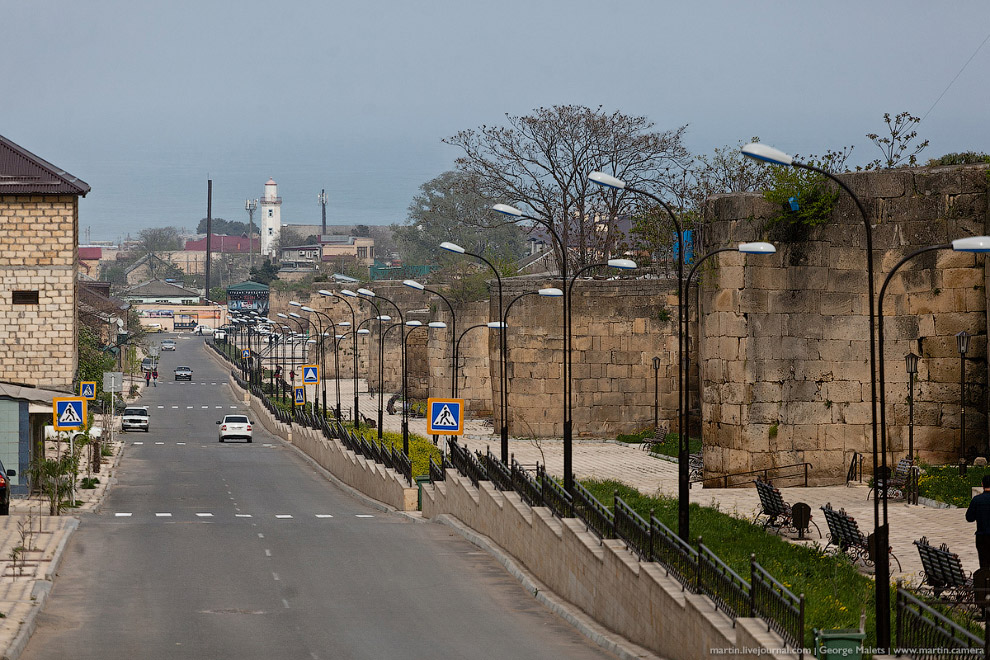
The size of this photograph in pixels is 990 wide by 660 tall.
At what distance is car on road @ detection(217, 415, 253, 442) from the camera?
2484 inches

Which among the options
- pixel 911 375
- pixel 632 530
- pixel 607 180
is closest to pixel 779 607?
pixel 632 530

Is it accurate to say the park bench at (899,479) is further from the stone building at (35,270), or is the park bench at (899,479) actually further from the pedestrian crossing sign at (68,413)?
the stone building at (35,270)

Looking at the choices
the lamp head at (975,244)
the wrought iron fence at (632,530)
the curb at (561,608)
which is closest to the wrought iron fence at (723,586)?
the curb at (561,608)

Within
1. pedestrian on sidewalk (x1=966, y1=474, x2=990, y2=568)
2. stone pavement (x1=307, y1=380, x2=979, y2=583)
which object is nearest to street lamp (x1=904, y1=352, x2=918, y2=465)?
stone pavement (x1=307, y1=380, x2=979, y2=583)

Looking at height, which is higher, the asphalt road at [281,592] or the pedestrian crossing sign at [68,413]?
the pedestrian crossing sign at [68,413]

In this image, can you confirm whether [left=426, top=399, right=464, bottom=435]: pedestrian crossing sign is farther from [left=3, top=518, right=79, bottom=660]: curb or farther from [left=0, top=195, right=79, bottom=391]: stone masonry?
[left=0, top=195, right=79, bottom=391]: stone masonry

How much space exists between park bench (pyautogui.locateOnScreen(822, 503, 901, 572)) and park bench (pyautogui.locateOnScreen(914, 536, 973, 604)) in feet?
7.28

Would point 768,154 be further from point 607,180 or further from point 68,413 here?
point 68,413

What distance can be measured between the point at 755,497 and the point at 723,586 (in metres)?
12.8

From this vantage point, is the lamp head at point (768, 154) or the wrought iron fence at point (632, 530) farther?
the wrought iron fence at point (632, 530)

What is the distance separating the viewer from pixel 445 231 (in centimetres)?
13638

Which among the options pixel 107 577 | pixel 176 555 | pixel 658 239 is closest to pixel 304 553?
pixel 176 555

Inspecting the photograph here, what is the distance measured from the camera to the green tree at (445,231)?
122562mm

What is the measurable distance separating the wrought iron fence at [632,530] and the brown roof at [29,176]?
2792cm
